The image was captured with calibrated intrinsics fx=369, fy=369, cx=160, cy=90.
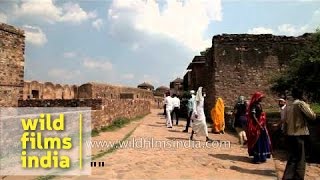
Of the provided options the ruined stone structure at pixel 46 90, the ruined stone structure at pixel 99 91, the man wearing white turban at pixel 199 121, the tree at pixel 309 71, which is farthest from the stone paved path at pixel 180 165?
the ruined stone structure at pixel 46 90

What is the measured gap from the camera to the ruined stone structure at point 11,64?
16.7 m

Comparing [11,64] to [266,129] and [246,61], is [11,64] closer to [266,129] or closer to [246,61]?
[246,61]

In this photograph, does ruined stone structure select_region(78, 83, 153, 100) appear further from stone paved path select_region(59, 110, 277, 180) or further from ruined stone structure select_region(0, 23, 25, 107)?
stone paved path select_region(59, 110, 277, 180)

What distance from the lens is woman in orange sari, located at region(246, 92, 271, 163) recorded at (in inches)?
326

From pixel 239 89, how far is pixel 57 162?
14213 millimetres

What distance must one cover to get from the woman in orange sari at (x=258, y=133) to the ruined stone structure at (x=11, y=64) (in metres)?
12.4

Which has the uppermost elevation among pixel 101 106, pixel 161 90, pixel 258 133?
pixel 161 90

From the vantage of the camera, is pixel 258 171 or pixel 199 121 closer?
pixel 258 171

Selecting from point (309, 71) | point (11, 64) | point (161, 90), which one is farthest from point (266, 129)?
point (161, 90)

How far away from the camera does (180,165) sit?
771 cm

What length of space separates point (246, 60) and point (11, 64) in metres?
12.1

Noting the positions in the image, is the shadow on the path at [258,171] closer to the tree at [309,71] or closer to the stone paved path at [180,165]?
the stone paved path at [180,165]

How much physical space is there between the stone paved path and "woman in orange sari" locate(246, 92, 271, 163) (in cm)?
24

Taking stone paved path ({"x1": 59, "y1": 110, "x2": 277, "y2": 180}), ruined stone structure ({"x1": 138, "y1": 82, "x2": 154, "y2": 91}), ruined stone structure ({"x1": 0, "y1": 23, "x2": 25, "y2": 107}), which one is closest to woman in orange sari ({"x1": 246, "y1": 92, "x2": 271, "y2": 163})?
stone paved path ({"x1": 59, "y1": 110, "x2": 277, "y2": 180})
